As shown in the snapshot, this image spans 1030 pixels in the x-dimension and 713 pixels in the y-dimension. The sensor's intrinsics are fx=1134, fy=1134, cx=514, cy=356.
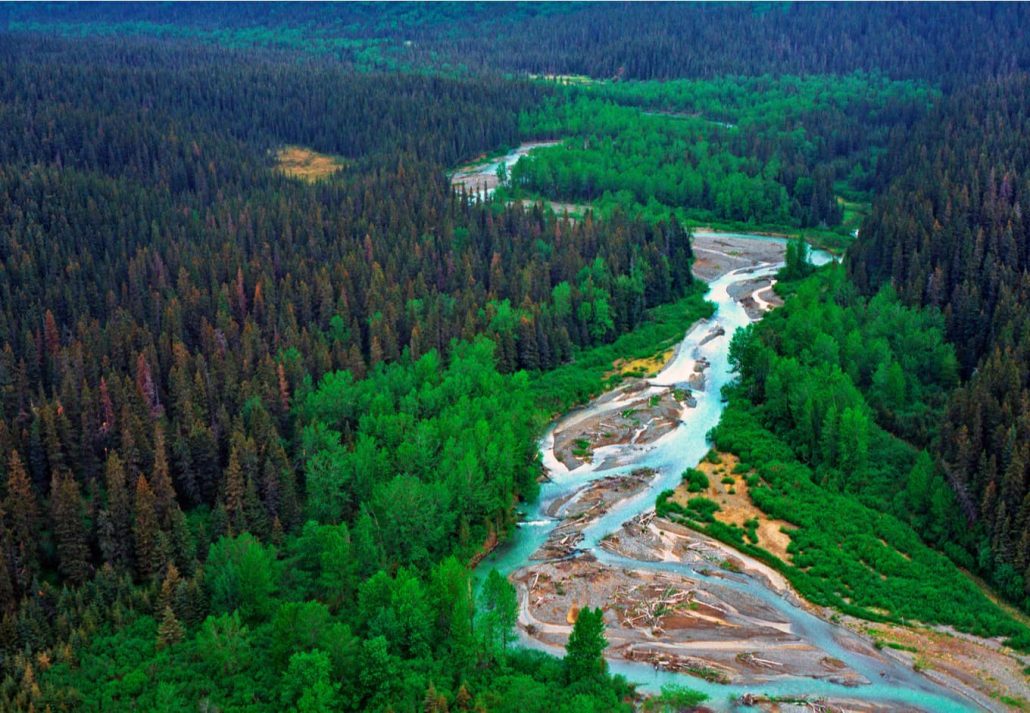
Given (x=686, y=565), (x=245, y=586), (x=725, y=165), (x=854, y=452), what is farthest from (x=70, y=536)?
(x=725, y=165)

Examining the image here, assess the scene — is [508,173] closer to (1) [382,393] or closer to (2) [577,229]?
(2) [577,229]

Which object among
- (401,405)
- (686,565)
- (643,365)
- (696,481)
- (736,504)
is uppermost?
(401,405)

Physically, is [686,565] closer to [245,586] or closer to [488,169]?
[245,586]

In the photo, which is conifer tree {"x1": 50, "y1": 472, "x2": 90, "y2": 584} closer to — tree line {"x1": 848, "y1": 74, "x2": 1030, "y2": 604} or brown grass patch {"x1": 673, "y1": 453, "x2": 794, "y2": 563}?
brown grass patch {"x1": 673, "y1": 453, "x2": 794, "y2": 563}

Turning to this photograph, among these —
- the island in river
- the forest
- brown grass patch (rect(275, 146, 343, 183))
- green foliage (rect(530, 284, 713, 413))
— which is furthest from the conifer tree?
brown grass patch (rect(275, 146, 343, 183))

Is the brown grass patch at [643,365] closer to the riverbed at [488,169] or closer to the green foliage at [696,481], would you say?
the green foliage at [696,481]

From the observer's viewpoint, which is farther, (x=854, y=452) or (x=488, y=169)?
(x=488, y=169)
